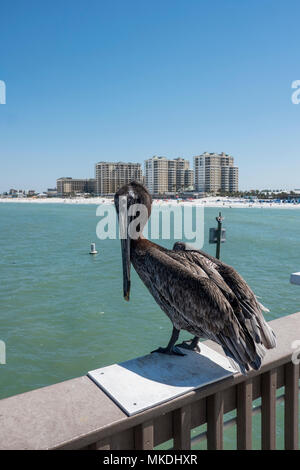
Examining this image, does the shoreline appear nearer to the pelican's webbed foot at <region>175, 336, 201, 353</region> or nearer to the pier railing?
the pelican's webbed foot at <region>175, 336, 201, 353</region>

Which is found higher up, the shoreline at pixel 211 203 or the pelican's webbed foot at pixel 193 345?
the shoreline at pixel 211 203

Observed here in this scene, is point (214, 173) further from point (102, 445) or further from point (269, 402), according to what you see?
point (102, 445)

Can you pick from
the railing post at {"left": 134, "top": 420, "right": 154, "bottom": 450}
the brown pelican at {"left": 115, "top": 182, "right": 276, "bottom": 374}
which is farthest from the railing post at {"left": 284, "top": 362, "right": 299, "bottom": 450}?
the railing post at {"left": 134, "top": 420, "right": 154, "bottom": 450}

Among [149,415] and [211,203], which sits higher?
[211,203]

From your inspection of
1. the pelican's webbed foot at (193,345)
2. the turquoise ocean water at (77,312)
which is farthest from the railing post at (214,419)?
the turquoise ocean water at (77,312)

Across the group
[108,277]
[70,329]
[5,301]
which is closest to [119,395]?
[70,329]

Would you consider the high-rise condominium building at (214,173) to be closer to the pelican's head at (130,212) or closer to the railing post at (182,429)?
the pelican's head at (130,212)

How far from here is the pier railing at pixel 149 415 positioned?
4.21 ft

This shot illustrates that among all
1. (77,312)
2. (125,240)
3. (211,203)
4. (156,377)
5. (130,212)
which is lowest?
(77,312)

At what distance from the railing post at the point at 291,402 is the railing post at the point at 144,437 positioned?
847 mm

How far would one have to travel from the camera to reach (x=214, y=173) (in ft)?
567

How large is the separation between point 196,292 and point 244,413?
619 millimetres

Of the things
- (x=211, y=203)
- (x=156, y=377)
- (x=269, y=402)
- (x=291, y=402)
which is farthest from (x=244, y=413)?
(x=211, y=203)

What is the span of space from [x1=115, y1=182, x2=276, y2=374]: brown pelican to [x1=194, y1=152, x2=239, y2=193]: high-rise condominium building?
17055cm
